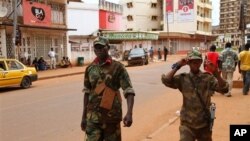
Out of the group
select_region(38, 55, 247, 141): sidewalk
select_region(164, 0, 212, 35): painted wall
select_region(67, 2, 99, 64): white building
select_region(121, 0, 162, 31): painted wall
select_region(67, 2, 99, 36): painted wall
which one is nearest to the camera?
select_region(38, 55, 247, 141): sidewalk

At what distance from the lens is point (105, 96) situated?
422 centimetres

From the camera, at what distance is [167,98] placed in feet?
42.4

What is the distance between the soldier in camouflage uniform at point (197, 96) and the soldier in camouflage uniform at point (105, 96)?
25.4 inches

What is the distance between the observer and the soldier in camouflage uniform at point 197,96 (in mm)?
4398

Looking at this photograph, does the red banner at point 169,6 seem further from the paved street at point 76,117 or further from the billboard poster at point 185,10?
the paved street at point 76,117

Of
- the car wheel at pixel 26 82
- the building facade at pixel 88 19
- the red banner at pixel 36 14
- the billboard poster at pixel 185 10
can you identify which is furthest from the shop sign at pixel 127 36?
the billboard poster at pixel 185 10

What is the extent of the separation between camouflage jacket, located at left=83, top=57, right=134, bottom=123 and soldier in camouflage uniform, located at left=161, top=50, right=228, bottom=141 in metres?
0.60

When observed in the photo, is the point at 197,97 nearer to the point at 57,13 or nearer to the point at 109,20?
the point at 57,13

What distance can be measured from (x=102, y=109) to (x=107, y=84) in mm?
279

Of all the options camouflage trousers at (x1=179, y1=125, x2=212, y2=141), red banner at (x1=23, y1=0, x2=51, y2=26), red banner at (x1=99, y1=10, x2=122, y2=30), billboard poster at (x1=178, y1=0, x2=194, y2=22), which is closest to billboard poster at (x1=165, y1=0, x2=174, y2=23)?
billboard poster at (x1=178, y1=0, x2=194, y2=22)

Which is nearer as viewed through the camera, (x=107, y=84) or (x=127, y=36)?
(x=107, y=84)

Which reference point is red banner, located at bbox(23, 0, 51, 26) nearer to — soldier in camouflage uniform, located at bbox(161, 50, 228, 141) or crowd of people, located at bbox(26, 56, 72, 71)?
crowd of people, located at bbox(26, 56, 72, 71)

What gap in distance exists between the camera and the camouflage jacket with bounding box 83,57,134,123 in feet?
13.9

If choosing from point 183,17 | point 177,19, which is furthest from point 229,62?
point 177,19
